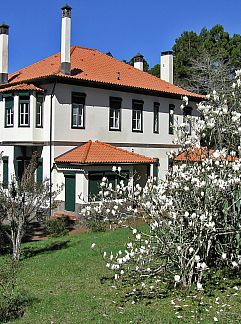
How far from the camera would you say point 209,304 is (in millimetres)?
9211

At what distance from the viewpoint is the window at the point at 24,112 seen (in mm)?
25328

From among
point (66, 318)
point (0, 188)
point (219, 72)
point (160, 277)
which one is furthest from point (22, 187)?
Result: point (219, 72)

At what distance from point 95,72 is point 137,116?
3803 mm

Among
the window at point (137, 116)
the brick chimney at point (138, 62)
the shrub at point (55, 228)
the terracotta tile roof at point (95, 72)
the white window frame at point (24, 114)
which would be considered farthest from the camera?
the brick chimney at point (138, 62)

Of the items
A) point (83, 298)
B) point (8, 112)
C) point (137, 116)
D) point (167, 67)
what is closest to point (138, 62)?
point (167, 67)

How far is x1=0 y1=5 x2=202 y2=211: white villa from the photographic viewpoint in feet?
82.9

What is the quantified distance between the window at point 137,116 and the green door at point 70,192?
20.4 feet

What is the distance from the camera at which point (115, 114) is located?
1131 inches

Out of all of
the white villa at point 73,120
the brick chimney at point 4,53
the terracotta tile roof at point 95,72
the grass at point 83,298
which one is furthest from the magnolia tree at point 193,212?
the brick chimney at point 4,53

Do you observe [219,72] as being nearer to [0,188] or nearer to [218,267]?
[0,188]

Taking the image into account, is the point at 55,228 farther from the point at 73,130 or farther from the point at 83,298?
the point at 83,298

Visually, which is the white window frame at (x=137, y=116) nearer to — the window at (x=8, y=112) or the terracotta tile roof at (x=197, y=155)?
the window at (x=8, y=112)

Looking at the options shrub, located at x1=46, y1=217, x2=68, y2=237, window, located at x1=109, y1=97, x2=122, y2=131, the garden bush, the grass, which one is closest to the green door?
shrub, located at x1=46, y1=217, x2=68, y2=237

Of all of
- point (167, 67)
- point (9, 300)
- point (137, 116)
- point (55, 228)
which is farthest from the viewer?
point (167, 67)
